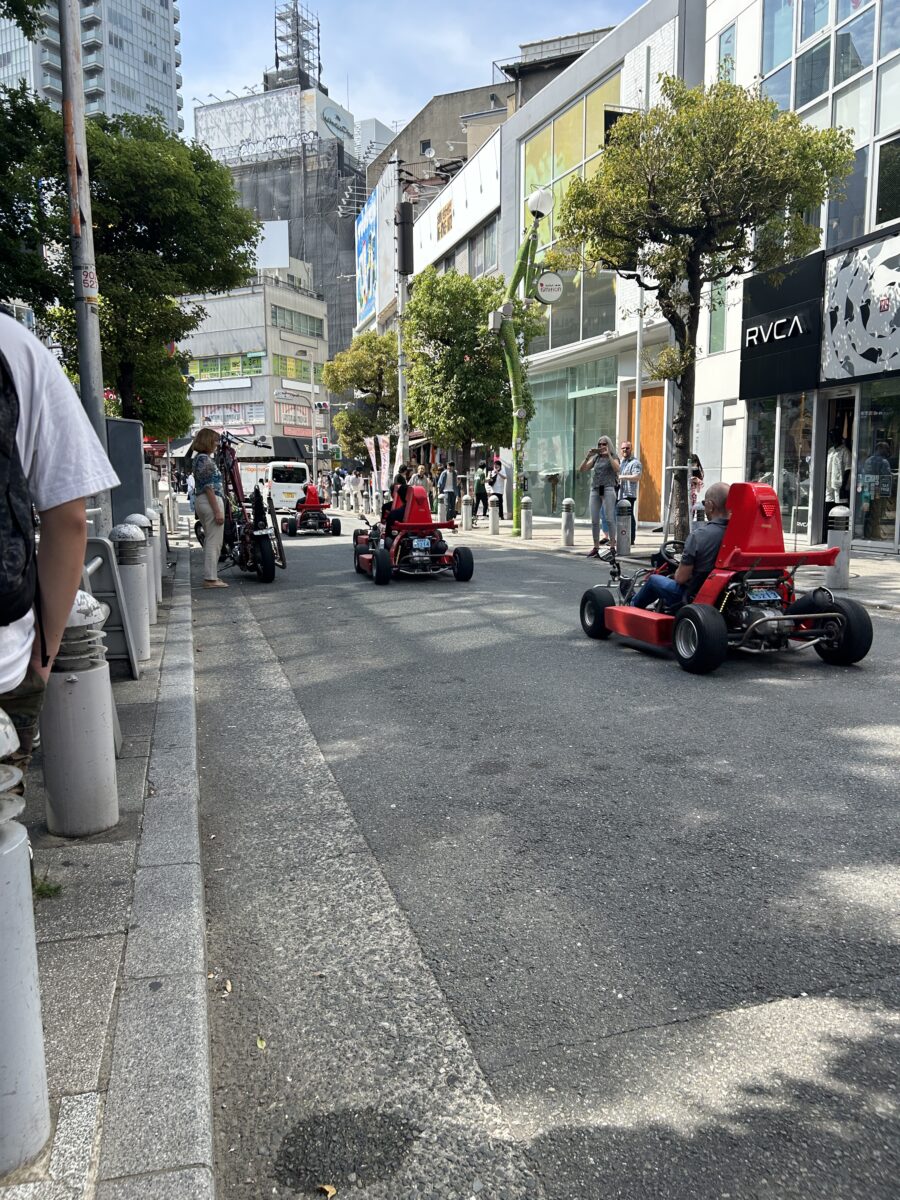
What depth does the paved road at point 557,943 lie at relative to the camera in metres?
2.02

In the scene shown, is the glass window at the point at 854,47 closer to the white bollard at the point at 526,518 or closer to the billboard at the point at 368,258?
the white bollard at the point at 526,518

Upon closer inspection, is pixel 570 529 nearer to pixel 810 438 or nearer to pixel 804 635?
pixel 810 438

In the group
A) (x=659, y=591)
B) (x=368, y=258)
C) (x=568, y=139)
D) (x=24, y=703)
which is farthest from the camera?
(x=368, y=258)

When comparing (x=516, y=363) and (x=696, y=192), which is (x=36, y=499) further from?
(x=516, y=363)

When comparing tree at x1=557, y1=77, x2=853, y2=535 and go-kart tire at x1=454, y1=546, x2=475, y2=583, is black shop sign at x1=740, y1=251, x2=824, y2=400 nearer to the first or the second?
tree at x1=557, y1=77, x2=853, y2=535

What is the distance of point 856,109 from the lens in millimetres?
15125

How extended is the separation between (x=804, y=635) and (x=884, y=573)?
6.71 meters

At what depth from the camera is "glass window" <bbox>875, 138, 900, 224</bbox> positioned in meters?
14.2

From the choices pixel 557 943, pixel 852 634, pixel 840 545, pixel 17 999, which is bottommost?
pixel 557 943

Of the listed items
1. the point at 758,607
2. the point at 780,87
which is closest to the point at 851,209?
the point at 780,87

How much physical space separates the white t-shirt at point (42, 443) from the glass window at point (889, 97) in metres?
15.9

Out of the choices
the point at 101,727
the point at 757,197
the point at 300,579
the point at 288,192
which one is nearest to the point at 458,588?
the point at 300,579

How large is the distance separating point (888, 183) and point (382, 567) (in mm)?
10149

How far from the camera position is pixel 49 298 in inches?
542
